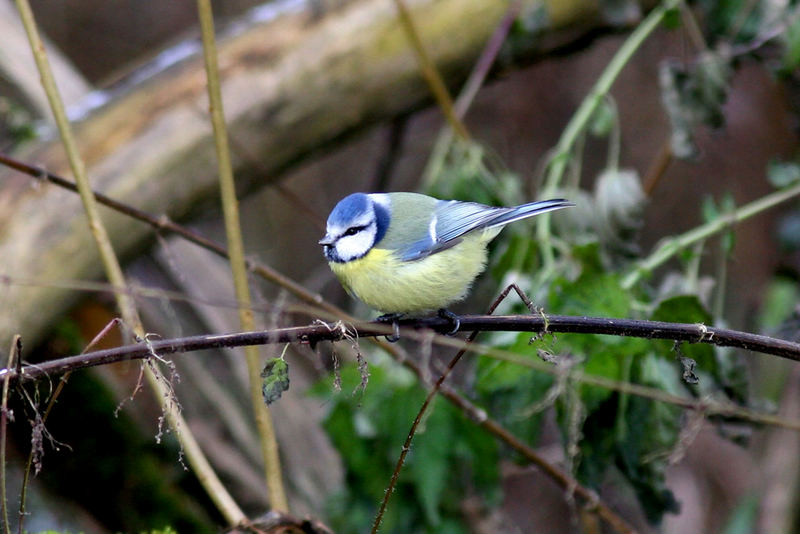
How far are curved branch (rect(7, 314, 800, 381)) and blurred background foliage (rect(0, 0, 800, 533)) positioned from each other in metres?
0.05

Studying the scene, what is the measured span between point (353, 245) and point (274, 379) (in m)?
0.63

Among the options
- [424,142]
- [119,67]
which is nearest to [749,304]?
[424,142]

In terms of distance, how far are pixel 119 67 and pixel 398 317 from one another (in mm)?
3799

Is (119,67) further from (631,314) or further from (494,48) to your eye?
(631,314)

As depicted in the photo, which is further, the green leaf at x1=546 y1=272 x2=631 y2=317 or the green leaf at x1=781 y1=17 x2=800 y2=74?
the green leaf at x1=781 y1=17 x2=800 y2=74

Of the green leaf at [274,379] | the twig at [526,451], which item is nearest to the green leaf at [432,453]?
the twig at [526,451]

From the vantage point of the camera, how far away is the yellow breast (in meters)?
1.66

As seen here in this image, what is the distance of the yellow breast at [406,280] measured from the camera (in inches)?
65.5

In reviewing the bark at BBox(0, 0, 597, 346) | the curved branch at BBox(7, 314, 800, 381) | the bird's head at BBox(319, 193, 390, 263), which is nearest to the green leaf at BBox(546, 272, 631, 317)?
the bird's head at BBox(319, 193, 390, 263)

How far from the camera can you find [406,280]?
1674mm

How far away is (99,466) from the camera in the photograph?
2.72 m

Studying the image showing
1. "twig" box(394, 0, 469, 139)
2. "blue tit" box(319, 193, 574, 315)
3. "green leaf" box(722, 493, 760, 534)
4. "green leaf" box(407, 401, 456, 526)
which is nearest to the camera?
"blue tit" box(319, 193, 574, 315)

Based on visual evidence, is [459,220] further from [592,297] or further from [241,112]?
[241,112]

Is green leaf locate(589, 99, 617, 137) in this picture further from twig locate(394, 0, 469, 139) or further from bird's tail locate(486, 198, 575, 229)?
bird's tail locate(486, 198, 575, 229)
